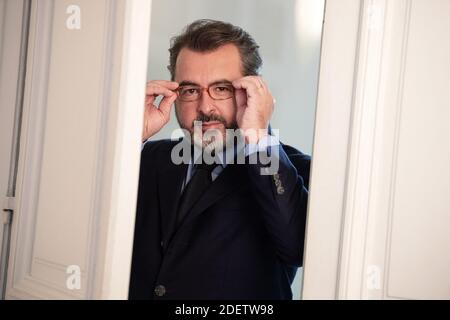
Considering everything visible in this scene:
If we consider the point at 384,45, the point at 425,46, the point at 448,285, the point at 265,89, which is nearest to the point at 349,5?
the point at 384,45

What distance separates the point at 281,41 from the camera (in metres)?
2.42

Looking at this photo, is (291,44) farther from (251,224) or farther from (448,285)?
(448,285)

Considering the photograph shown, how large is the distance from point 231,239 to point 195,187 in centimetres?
32

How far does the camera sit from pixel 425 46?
2.30 meters

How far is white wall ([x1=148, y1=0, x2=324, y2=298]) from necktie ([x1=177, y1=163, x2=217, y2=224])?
42 cm

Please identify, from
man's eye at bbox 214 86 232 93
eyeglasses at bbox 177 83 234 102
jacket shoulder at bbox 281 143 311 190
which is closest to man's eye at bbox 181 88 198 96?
eyeglasses at bbox 177 83 234 102

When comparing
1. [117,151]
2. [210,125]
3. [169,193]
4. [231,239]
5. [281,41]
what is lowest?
[231,239]

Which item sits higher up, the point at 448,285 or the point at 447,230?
the point at 447,230

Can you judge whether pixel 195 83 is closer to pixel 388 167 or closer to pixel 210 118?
pixel 210 118

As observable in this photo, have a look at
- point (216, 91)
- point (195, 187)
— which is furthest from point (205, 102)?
point (195, 187)

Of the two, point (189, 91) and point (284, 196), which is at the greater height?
point (189, 91)

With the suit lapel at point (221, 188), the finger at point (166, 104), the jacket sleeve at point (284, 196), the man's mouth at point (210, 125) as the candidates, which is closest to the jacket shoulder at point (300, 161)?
the jacket sleeve at point (284, 196)

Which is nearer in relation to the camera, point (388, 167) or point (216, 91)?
point (388, 167)

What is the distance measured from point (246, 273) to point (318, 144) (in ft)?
2.40
